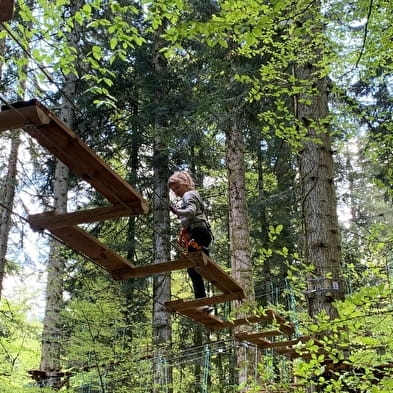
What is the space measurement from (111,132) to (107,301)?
3742 millimetres

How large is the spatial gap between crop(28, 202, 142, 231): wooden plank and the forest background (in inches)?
11.5

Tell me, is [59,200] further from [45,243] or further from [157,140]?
[157,140]

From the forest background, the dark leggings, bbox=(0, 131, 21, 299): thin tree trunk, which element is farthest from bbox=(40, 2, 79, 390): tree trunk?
the dark leggings

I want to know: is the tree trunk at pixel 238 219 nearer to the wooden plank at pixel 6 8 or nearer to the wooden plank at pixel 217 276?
the wooden plank at pixel 217 276

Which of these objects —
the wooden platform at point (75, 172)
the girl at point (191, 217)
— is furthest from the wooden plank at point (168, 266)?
the girl at point (191, 217)

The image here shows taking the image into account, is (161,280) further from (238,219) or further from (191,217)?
(191,217)

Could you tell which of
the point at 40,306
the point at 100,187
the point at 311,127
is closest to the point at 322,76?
the point at 311,127

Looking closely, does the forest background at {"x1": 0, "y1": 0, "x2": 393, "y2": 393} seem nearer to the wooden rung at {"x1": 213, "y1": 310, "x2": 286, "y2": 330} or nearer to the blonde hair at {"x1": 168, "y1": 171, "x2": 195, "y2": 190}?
the wooden rung at {"x1": 213, "y1": 310, "x2": 286, "y2": 330}

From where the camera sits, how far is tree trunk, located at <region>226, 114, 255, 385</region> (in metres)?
5.66

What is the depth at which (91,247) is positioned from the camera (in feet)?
8.84

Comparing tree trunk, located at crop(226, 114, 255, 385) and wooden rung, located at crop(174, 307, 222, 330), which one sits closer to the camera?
wooden rung, located at crop(174, 307, 222, 330)

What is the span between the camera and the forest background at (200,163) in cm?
323

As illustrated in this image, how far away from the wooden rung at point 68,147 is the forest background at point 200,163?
342 mm

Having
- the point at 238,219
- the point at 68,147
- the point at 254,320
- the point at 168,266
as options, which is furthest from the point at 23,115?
the point at 238,219
